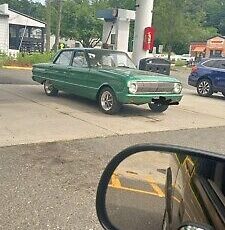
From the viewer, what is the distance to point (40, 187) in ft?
13.2

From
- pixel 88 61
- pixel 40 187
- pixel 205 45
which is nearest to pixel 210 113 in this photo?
pixel 88 61

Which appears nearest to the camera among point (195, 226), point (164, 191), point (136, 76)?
point (195, 226)

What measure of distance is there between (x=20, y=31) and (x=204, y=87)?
31.1 m

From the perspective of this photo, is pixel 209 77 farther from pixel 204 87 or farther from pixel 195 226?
pixel 195 226

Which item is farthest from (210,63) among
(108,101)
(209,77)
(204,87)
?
(108,101)

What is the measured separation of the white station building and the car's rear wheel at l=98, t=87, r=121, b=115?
29.5m

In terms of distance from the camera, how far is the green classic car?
26.8ft

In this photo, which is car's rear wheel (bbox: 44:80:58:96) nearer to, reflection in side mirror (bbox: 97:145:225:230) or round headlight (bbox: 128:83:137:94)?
round headlight (bbox: 128:83:137:94)

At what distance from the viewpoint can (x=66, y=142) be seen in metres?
5.98

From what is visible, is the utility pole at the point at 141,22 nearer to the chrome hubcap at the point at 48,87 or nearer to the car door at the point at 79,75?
the chrome hubcap at the point at 48,87

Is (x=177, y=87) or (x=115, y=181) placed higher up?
(x=115, y=181)

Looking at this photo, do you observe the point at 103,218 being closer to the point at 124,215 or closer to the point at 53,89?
the point at 124,215

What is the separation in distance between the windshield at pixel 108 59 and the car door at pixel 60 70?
2.91ft

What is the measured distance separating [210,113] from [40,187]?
270 inches
